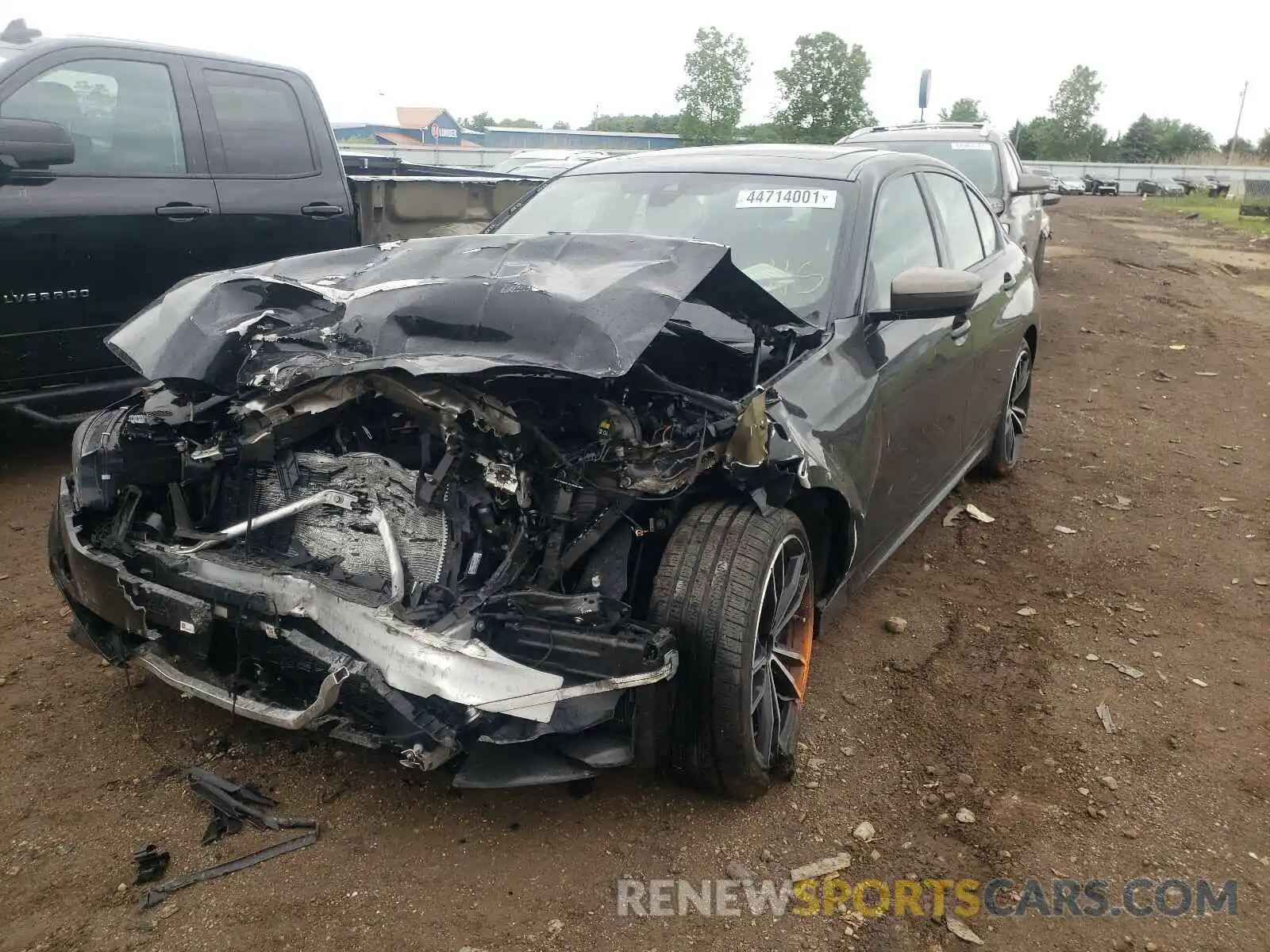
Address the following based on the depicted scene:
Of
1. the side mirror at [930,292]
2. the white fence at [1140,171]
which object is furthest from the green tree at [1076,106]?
the side mirror at [930,292]

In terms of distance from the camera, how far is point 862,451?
3.16 meters

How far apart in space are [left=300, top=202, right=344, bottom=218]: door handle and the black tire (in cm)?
393

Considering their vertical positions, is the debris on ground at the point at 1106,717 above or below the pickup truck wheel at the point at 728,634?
below

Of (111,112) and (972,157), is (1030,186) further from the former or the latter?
(111,112)

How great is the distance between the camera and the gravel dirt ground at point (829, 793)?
233 centimetres

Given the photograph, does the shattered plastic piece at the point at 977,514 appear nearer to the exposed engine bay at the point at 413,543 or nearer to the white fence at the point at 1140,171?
the exposed engine bay at the point at 413,543

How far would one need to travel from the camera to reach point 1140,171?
4997cm

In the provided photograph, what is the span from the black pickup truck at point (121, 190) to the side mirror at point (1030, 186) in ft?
19.5

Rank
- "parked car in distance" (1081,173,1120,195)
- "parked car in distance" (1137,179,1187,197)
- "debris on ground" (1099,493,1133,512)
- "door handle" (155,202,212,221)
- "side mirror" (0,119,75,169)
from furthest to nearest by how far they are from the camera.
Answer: "parked car in distance" (1081,173,1120,195) < "parked car in distance" (1137,179,1187,197) < "debris on ground" (1099,493,1133,512) < "door handle" (155,202,212,221) < "side mirror" (0,119,75,169)

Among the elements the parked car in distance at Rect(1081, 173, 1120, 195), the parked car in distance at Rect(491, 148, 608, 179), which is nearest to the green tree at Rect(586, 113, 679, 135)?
the parked car in distance at Rect(1081, 173, 1120, 195)

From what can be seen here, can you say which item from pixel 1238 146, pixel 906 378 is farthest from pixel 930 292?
pixel 1238 146

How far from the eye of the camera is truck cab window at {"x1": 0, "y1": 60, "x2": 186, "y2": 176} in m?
4.43

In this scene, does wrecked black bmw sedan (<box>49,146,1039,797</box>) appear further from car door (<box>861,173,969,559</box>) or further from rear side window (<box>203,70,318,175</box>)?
rear side window (<box>203,70,318,175</box>)

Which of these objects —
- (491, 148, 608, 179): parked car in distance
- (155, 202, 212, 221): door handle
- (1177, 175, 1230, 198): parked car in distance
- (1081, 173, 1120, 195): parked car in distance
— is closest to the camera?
(155, 202, 212, 221): door handle
